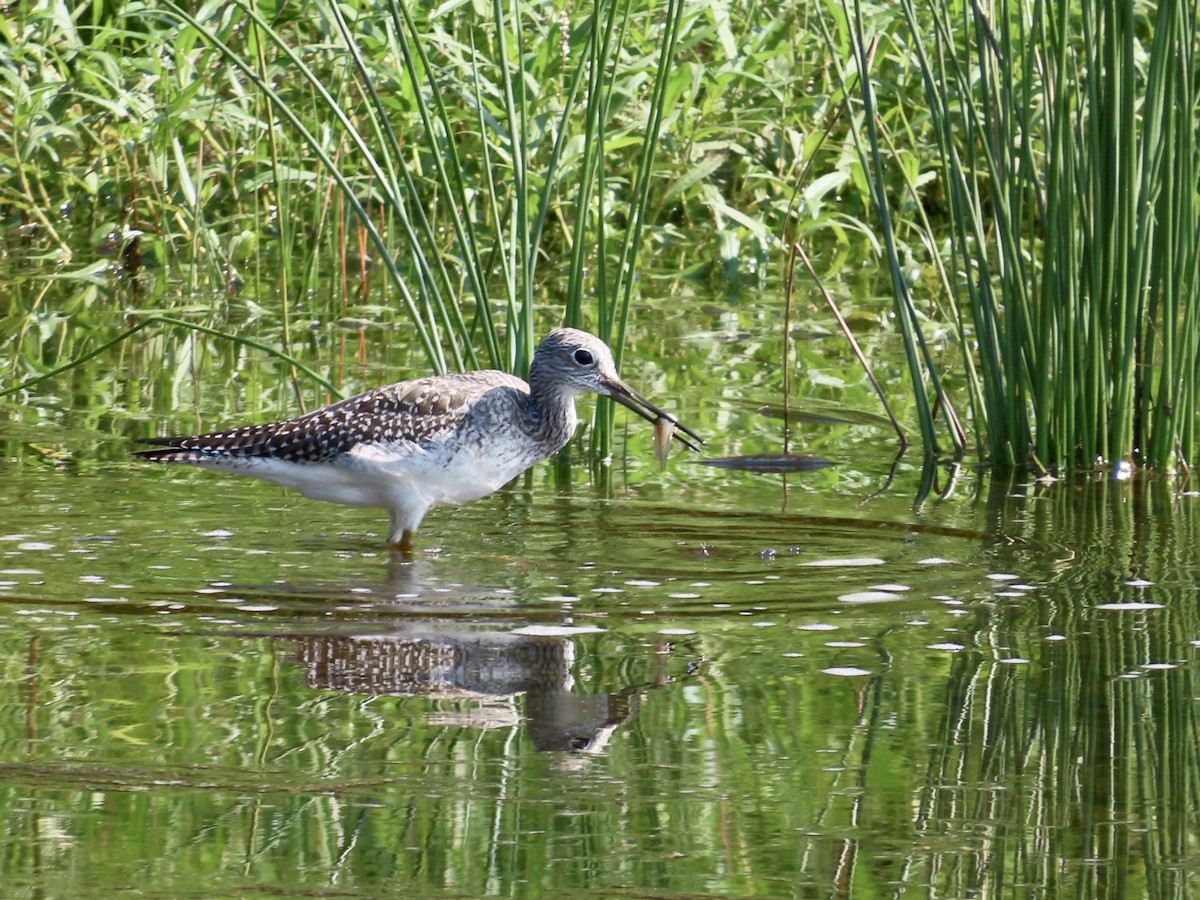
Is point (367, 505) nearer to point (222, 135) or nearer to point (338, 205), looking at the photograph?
point (338, 205)

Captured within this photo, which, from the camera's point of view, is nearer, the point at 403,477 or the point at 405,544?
the point at 405,544

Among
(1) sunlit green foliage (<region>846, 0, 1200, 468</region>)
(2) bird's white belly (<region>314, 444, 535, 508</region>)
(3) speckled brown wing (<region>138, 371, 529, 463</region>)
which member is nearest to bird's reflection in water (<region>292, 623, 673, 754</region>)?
(2) bird's white belly (<region>314, 444, 535, 508</region>)

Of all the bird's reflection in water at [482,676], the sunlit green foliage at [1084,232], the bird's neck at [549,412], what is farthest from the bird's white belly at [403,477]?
the sunlit green foliage at [1084,232]

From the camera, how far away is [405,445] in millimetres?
6457

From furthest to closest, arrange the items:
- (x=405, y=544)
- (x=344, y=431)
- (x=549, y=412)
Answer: (x=549, y=412), (x=344, y=431), (x=405, y=544)

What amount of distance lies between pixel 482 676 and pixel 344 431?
2.01m

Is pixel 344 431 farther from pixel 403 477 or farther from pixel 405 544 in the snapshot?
pixel 405 544

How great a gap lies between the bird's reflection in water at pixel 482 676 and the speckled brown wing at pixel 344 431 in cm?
142

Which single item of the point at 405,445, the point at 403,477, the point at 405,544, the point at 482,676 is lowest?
the point at 482,676

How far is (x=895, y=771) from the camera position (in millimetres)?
3941

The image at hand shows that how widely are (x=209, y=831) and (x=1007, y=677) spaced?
77.9 inches

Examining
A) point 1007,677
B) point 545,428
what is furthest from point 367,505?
point 1007,677

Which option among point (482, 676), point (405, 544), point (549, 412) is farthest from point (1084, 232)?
point (482, 676)

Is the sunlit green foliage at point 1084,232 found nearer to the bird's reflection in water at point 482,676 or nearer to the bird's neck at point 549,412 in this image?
the bird's neck at point 549,412
